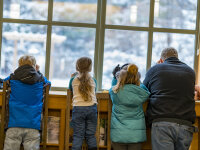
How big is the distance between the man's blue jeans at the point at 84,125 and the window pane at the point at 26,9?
1.69m

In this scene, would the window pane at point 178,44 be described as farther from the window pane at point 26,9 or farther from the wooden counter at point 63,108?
the window pane at point 26,9

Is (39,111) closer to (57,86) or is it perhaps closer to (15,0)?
(57,86)

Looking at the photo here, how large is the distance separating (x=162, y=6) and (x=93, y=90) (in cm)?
180

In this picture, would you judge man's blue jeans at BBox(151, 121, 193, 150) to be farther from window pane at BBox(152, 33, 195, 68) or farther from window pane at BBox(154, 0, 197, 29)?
window pane at BBox(154, 0, 197, 29)

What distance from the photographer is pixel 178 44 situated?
4.29m

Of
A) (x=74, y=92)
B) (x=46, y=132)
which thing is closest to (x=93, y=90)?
(x=74, y=92)

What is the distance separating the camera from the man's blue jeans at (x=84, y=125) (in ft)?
10.3

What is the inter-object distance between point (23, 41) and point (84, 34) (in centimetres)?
85

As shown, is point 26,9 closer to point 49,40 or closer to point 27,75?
point 49,40

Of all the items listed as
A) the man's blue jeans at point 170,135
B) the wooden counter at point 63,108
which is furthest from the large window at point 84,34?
the man's blue jeans at point 170,135

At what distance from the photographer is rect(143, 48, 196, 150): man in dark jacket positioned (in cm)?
283

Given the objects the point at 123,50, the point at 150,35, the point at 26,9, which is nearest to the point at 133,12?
the point at 150,35

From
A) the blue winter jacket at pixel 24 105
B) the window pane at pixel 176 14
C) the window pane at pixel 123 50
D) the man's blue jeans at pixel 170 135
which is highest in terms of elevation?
the window pane at pixel 176 14

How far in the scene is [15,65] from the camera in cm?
423
